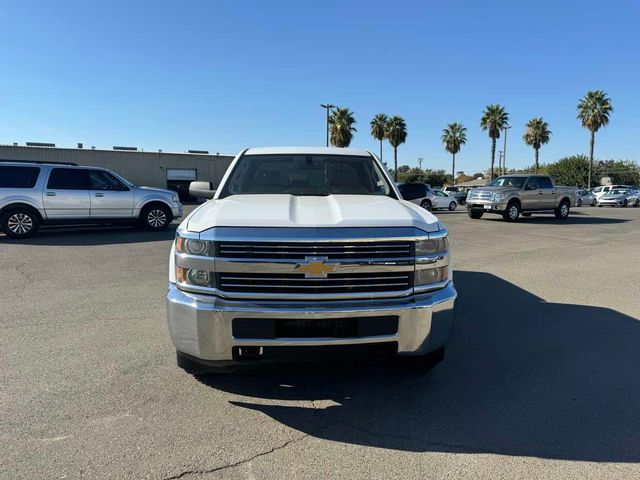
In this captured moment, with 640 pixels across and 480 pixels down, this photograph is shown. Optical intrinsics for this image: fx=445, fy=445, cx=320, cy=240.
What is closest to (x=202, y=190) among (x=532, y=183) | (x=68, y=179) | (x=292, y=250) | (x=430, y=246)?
(x=292, y=250)

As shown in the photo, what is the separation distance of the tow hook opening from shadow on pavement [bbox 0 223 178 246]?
9180 mm

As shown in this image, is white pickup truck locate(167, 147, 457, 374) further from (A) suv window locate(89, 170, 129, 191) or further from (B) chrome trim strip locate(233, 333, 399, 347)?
(A) suv window locate(89, 170, 129, 191)

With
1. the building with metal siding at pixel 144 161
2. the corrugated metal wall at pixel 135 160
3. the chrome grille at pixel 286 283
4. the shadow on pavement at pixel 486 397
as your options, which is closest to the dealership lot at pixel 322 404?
the shadow on pavement at pixel 486 397

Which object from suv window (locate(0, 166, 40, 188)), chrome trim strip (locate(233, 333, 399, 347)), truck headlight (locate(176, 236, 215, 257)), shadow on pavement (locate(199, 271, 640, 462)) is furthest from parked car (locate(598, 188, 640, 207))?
truck headlight (locate(176, 236, 215, 257))

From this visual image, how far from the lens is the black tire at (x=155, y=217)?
524 inches

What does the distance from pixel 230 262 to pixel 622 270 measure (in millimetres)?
8285

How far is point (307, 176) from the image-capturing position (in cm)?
478

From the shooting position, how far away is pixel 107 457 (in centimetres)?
257

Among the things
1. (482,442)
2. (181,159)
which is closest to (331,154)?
(482,442)

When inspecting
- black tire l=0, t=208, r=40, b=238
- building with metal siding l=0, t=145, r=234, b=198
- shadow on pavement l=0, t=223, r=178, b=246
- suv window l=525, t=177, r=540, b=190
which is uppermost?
building with metal siding l=0, t=145, r=234, b=198

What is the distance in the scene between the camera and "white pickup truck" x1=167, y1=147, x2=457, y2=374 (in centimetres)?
287

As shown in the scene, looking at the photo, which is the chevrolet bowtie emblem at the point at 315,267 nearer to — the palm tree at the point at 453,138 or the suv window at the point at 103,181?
the suv window at the point at 103,181

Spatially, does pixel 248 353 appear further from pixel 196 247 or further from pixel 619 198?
pixel 619 198

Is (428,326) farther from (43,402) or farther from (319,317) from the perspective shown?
(43,402)
